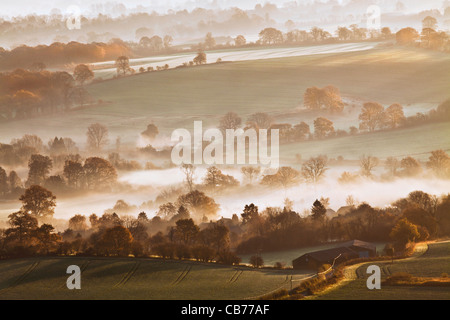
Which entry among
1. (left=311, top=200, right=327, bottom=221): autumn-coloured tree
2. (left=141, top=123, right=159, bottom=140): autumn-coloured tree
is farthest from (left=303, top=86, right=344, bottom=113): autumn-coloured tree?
(left=311, top=200, right=327, bottom=221): autumn-coloured tree

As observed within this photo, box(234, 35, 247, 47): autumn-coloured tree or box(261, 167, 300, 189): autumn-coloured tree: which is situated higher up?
box(234, 35, 247, 47): autumn-coloured tree

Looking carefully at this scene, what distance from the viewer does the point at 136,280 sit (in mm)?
32125

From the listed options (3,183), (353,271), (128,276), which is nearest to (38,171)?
(3,183)

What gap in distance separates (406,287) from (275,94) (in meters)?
47.8

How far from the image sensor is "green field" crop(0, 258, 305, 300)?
2947 centimetres

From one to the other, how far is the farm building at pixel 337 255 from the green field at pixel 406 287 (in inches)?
85.7

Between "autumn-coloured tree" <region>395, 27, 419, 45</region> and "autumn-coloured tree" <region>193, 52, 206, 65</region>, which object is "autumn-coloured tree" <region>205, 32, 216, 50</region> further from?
"autumn-coloured tree" <region>395, 27, 419, 45</region>

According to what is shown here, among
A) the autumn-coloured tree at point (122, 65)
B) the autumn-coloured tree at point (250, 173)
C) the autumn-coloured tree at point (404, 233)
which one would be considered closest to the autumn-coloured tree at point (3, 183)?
the autumn-coloured tree at point (250, 173)

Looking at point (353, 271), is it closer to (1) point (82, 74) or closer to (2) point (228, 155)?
(2) point (228, 155)

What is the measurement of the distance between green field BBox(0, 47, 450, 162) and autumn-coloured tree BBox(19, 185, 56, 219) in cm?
1456

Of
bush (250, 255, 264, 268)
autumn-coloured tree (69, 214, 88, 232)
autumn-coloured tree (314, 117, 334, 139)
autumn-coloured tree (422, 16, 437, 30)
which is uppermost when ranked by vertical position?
autumn-coloured tree (422, 16, 437, 30)
